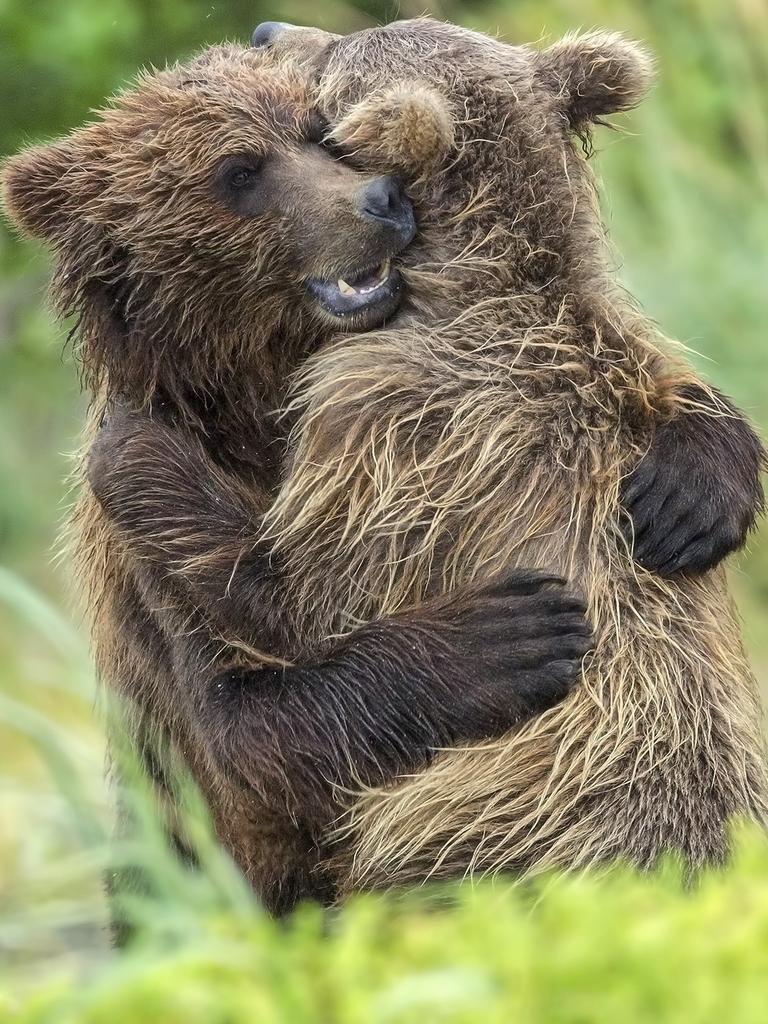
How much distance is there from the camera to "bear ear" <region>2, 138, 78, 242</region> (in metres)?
3.93

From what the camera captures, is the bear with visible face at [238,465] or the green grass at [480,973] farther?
the bear with visible face at [238,465]

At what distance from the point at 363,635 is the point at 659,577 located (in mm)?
724

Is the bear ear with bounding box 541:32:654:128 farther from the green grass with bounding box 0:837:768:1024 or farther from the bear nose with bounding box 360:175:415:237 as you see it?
the green grass with bounding box 0:837:768:1024

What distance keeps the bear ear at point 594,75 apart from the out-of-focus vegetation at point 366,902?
173cm

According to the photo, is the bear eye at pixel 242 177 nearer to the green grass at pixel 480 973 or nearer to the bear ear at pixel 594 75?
the bear ear at pixel 594 75

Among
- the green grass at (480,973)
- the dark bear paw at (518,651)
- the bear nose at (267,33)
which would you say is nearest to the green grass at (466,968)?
the green grass at (480,973)

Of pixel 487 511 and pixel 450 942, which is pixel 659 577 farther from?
pixel 450 942

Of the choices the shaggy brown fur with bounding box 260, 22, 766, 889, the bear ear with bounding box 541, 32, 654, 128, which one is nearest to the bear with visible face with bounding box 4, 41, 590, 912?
the shaggy brown fur with bounding box 260, 22, 766, 889

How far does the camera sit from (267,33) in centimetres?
448

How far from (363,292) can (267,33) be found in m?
1.08

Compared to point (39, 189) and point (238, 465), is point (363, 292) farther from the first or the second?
point (39, 189)

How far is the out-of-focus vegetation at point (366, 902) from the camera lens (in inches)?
69.6

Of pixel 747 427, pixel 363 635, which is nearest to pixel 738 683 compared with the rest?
pixel 747 427

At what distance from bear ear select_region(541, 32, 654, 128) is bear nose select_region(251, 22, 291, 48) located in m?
0.79
